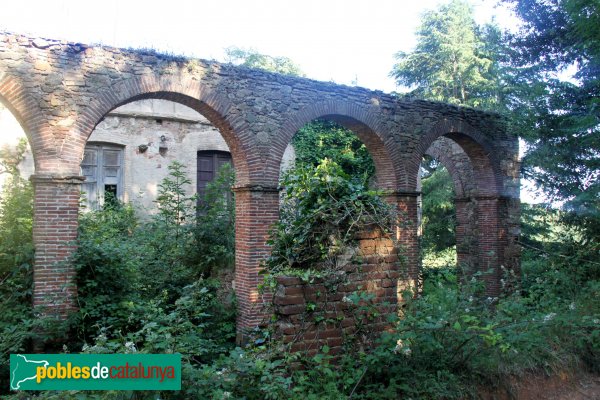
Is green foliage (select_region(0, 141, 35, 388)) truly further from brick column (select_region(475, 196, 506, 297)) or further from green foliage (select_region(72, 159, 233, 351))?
brick column (select_region(475, 196, 506, 297))

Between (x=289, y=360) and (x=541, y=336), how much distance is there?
3.62 metres

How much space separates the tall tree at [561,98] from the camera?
285 inches

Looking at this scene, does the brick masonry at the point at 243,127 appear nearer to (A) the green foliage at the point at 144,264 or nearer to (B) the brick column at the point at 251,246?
(B) the brick column at the point at 251,246

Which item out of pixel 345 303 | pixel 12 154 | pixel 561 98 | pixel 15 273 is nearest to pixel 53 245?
pixel 15 273

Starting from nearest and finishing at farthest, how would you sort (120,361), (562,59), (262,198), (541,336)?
(120,361)
(541,336)
(262,198)
(562,59)

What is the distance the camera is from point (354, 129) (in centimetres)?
968

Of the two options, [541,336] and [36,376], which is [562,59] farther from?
[36,376]

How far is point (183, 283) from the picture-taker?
8609 millimetres

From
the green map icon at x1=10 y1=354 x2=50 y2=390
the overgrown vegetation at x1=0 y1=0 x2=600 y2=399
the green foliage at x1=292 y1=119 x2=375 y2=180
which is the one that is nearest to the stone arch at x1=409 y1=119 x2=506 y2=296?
the overgrown vegetation at x1=0 y1=0 x2=600 y2=399

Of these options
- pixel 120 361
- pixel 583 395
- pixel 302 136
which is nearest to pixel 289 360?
pixel 120 361

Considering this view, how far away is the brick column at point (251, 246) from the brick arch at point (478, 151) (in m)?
4.33

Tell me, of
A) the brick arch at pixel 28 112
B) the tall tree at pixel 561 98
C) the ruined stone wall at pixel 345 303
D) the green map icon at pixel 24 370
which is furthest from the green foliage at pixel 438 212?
the green map icon at pixel 24 370

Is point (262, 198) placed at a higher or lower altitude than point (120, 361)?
higher

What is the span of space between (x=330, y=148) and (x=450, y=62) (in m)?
7.46
